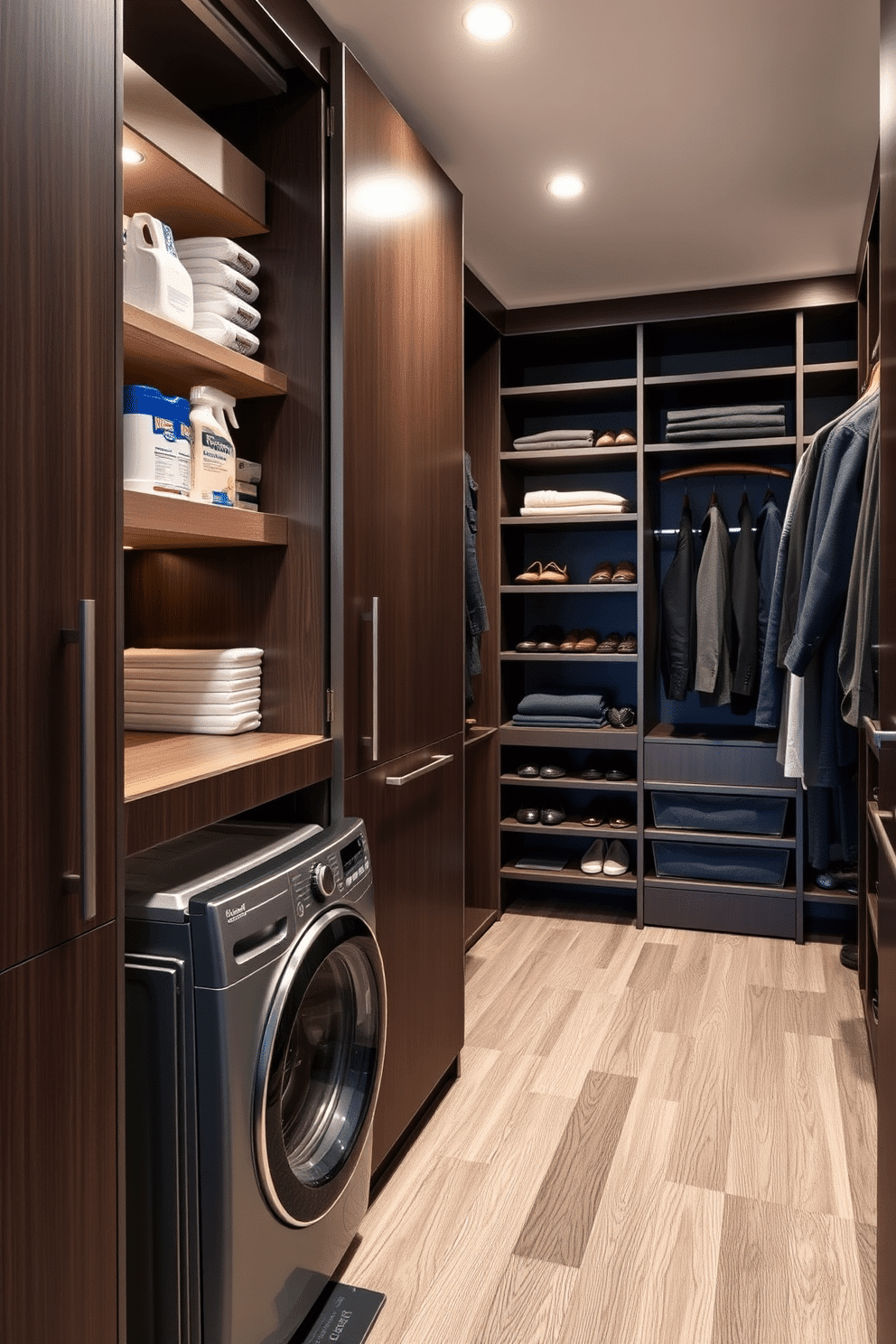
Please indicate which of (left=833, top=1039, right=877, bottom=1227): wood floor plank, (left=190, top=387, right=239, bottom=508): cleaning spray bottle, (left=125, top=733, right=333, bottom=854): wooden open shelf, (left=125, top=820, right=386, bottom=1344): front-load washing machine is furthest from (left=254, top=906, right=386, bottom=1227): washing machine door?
(left=833, top=1039, right=877, bottom=1227): wood floor plank

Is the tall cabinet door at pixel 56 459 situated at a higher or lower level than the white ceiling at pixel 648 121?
lower

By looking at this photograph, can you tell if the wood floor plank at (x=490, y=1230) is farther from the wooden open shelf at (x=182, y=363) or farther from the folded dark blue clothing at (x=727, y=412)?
the folded dark blue clothing at (x=727, y=412)

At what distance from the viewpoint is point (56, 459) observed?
1.02 m

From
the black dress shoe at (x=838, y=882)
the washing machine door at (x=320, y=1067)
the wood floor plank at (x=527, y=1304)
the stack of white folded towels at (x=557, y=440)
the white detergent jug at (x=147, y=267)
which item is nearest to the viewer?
the washing machine door at (x=320, y=1067)

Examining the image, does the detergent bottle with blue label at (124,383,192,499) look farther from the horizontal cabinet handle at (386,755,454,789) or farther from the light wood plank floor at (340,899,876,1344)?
the light wood plank floor at (340,899,876,1344)

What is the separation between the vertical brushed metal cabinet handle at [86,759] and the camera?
104 centimetres

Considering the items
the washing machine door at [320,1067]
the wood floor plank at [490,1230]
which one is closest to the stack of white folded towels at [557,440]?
the wood floor plank at [490,1230]

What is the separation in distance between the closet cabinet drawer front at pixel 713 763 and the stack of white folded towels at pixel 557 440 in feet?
3.97

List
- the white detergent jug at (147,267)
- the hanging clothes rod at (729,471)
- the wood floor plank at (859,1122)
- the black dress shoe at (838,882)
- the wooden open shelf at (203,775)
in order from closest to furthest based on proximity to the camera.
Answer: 1. the wooden open shelf at (203,775)
2. the white detergent jug at (147,267)
3. the wood floor plank at (859,1122)
4. the black dress shoe at (838,882)
5. the hanging clothes rod at (729,471)

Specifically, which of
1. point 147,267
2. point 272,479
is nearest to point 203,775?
point 272,479

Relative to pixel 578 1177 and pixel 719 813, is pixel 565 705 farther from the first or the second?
pixel 578 1177

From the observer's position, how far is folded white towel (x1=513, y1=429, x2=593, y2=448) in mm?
3832

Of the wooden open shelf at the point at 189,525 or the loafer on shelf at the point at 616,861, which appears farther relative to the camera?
the loafer on shelf at the point at 616,861

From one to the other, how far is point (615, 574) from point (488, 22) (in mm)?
2223
